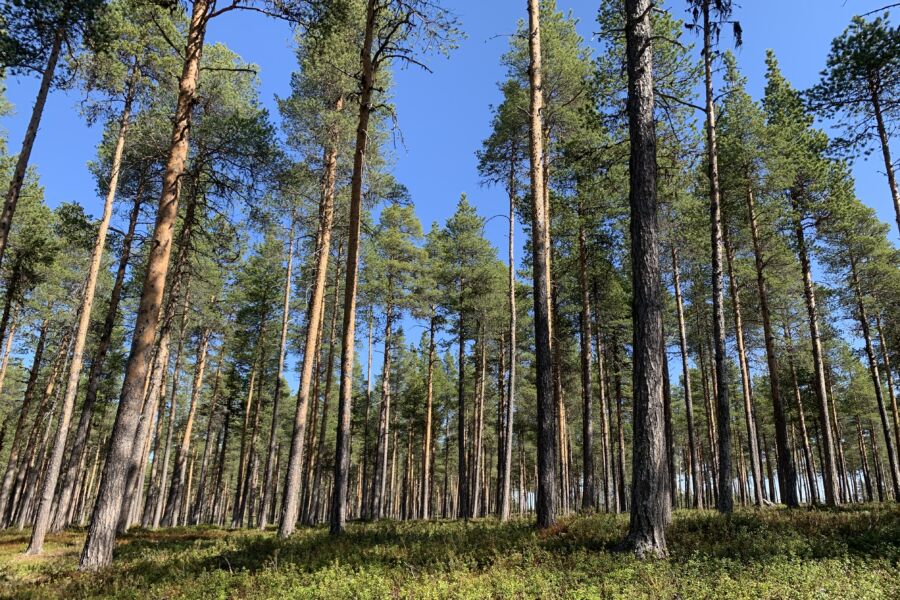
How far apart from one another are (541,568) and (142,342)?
799 centimetres

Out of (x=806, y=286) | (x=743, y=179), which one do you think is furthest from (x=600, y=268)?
(x=806, y=286)

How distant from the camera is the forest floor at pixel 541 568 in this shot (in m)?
4.79

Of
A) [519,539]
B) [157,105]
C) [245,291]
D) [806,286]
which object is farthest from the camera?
[245,291]

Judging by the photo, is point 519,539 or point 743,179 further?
point 743,179

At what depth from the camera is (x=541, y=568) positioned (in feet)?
18.7

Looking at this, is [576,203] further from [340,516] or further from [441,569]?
[441,569]

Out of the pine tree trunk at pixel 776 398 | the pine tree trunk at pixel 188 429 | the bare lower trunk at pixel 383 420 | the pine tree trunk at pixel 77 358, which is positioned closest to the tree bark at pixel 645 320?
the pine tree trunk at pixel 776 398

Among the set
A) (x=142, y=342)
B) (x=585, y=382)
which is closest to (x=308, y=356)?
(x=142, y=342)

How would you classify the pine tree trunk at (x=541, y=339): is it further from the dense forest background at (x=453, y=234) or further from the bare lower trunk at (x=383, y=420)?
the bare lower trunk at (x=383, y=420)

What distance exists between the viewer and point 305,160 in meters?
16.4

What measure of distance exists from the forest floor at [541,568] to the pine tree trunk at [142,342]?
0.58 metres

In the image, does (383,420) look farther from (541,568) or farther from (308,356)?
(541,568)

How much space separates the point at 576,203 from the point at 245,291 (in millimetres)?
18243

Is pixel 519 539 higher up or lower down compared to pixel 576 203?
lower down
